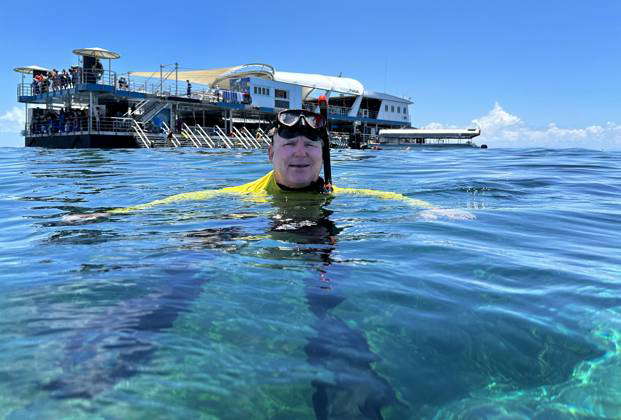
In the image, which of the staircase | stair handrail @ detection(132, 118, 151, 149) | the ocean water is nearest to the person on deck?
the ocean water

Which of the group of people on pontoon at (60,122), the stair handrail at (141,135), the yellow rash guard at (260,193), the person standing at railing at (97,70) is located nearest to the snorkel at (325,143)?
the yellow rash guard at (260,193)

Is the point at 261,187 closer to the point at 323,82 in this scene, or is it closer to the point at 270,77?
the point at 270,77

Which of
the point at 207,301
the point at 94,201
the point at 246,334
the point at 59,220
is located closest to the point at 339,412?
the point at 246,334

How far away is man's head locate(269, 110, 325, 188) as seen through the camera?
15.5 ft

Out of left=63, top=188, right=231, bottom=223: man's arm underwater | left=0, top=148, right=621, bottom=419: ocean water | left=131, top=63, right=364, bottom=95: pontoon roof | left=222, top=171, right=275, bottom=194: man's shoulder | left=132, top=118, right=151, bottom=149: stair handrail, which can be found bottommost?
left=0, top=148, right=621, bottom=419: ocean water

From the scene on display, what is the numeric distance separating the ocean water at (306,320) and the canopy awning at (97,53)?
1071 inches

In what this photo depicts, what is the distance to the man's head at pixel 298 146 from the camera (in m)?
4.73

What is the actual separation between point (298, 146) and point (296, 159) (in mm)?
161

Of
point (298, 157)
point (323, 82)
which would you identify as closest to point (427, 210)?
point (298, 157)

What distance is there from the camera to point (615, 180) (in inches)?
364

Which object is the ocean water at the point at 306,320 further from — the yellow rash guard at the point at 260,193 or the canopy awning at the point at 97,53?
the canopy awning at the point at 97,53

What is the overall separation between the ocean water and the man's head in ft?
1.88

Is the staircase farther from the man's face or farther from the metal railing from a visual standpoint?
the man's face

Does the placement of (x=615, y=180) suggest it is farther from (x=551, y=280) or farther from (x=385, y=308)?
(x=385, y=308)
